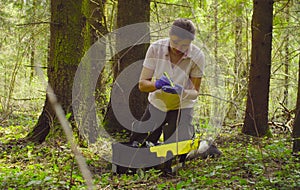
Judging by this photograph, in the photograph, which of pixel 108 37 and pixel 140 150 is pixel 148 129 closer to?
pixel 140 150

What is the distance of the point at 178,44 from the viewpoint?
4.56 meters

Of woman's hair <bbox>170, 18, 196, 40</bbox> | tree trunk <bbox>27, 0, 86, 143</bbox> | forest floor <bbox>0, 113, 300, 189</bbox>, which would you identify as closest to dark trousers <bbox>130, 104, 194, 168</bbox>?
forest floor <bbox>0, 113, 300, 189</bbox>

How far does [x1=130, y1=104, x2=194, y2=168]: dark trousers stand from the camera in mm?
4816

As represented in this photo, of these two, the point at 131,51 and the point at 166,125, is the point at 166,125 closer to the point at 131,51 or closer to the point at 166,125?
the point at 166,125

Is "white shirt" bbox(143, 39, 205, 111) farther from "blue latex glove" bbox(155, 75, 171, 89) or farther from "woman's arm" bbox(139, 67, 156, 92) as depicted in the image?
"blue latex glove" bbox(155, 75, 171, 89)

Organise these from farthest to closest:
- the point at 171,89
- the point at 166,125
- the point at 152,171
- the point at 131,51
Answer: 1. the point at 131,51
2. the point at 166,125
3. the point at 152,171
4. the point at 171,89

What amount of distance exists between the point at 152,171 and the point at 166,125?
0.62m

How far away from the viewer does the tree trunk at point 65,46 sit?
6160 millimetres

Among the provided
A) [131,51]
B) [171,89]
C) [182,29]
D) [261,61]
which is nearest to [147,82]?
[171,89]

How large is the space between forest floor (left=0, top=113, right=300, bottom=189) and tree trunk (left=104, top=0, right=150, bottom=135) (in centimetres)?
146

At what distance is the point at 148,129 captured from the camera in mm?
4926

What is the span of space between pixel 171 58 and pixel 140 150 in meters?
1.10

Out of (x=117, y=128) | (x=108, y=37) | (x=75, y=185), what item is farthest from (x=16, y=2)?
(x=75, y=185)

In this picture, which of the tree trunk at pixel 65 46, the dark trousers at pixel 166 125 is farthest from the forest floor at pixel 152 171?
the tree trunk at pixel 65 46
